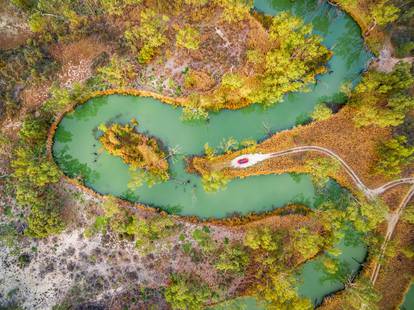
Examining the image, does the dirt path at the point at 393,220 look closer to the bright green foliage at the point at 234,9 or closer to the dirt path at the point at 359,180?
the dirt path at the point at 359,180

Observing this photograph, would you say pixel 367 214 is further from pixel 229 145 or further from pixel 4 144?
pixel 4 144

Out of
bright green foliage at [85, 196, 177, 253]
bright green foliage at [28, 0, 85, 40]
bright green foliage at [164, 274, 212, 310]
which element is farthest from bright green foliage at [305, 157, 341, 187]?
bright green foliage at [28, 0, 85, 40]

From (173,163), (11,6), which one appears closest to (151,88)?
(173,163)

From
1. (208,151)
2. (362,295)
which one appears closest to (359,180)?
(362,295)

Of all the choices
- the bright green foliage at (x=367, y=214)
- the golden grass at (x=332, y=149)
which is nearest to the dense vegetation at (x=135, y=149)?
the golden grass at (x=332, y=149)

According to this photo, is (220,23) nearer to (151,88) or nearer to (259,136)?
(151,88)

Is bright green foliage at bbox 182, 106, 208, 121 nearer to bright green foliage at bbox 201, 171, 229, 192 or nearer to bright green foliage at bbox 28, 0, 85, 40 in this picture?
bright green foliage at bbox 201, 171, 229, 192
